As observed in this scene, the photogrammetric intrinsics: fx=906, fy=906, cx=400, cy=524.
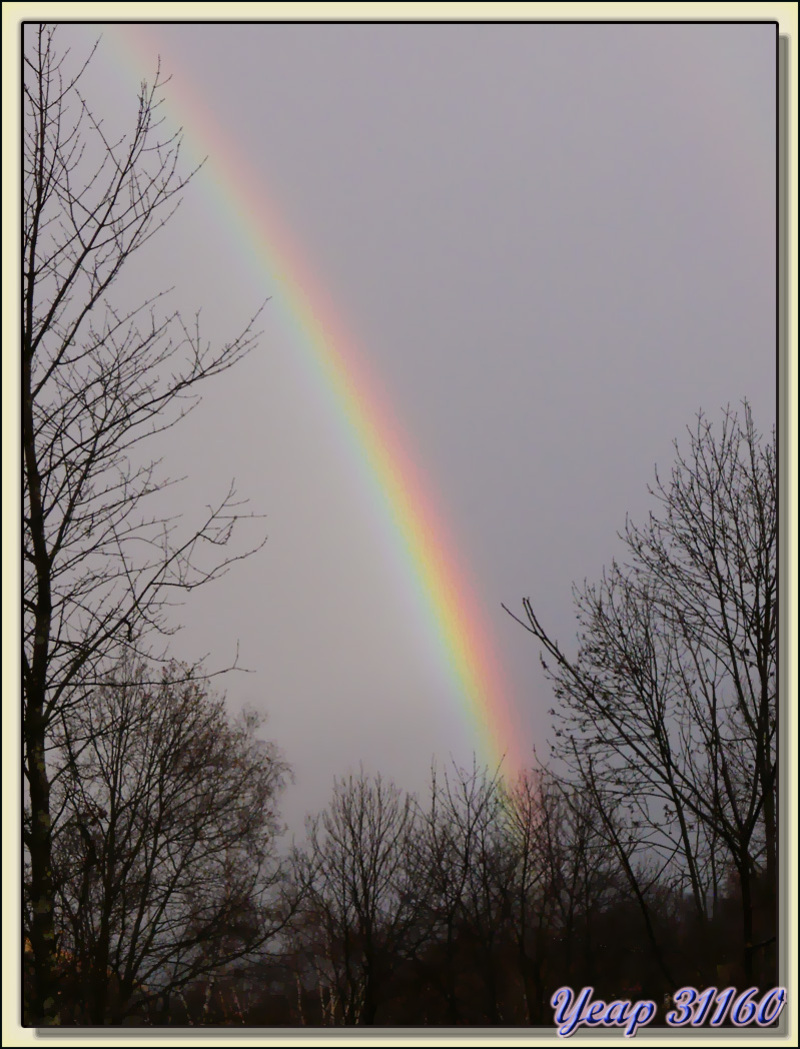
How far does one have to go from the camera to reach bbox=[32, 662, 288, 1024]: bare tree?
841 centimetres

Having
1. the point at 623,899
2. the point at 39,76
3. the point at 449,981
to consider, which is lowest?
the point at 449,981

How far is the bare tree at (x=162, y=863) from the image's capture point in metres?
8.41

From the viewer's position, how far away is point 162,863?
9805mm

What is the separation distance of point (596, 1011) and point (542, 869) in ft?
18.3

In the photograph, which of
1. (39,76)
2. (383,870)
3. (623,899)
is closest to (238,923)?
(383,870)

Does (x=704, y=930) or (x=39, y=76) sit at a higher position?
(x=39, y=76)

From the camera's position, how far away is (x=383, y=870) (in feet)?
36.9

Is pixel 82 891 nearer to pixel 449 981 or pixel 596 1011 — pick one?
pixel 449 981

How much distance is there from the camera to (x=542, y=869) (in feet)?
33.0

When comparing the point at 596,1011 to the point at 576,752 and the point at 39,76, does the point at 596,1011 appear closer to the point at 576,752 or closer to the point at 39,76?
the point at 576,752
